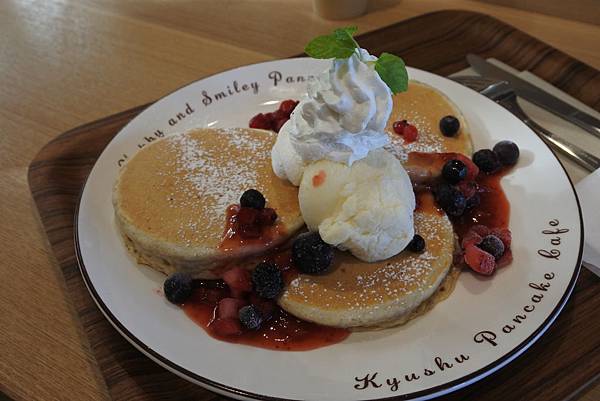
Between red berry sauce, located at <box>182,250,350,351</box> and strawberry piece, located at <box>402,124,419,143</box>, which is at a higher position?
strawberry piece, located at <box>402,124,419,143</box>

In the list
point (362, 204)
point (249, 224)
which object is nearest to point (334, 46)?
point (362, 204)

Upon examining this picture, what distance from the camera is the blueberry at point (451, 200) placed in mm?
1458

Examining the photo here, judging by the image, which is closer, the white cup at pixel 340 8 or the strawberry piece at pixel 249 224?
the strawberry piece at pixel 249 224

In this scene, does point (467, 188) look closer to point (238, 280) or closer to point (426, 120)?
point (426, 120)

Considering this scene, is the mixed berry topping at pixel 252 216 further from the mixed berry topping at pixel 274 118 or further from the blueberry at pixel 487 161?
the blueberry at pixel 487 161

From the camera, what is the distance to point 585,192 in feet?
5.11

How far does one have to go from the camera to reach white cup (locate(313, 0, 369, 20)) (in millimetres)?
2545

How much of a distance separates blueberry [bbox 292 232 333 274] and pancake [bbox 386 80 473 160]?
433 mm

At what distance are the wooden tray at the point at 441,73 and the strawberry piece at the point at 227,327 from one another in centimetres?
13

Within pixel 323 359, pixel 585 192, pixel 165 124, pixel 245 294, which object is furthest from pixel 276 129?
pixel 585 192

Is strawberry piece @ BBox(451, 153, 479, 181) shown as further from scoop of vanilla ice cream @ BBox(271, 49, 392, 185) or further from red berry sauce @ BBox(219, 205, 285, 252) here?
red berry sauce @ BBox(219, 205, 285, 252)

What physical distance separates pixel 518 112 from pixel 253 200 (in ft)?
3.44

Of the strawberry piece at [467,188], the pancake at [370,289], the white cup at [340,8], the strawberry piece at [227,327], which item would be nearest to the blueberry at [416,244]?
the pancake at [370,289]

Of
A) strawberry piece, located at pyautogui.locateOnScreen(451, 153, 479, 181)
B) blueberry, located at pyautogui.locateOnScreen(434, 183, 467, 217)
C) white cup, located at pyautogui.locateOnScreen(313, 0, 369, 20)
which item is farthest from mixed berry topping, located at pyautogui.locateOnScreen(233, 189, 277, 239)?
white cup, located at pyautogui.locateOnScreen(313, 0, 369, 20)
